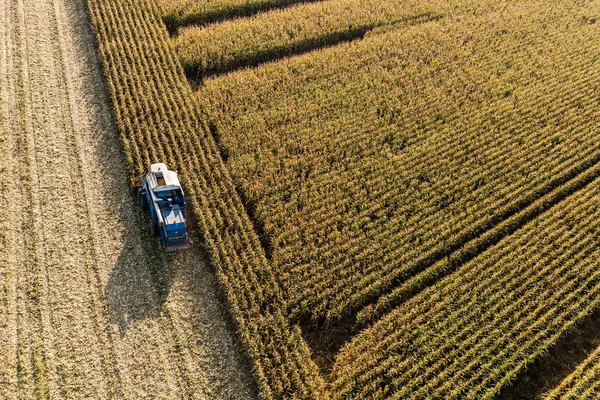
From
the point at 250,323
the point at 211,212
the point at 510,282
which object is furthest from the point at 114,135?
the point at 510,282

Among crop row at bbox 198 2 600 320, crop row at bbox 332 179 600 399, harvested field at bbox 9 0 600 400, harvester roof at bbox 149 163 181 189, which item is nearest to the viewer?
crop row at bbox 332 179 600 399

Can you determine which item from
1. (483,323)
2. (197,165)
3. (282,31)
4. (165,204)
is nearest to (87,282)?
(165,204)

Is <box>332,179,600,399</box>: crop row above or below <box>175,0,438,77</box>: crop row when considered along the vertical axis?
below

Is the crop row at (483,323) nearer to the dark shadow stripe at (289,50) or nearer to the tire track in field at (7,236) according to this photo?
the tire track in field at (7,236)

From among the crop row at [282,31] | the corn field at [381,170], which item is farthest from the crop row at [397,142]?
the crop row at [282,31]

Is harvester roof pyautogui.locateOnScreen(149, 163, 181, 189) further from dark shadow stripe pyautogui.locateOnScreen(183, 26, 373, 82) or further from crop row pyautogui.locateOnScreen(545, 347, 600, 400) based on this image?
crop row pyautogui.locateOnScreen(545, 347, 600, 400)

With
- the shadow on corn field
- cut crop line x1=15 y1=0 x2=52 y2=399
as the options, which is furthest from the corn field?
cut crop line x1=15 y1=0 x2=52 y2=399

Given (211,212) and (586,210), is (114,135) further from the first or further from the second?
(586,210)
